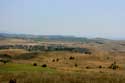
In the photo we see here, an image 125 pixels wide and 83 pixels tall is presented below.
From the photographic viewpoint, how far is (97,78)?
3256 centimetres

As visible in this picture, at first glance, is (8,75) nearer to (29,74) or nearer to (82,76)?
(29,74)

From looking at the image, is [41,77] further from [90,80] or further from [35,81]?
[90,80]

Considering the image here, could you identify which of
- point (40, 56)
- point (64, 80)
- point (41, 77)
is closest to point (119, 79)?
point (64, 80)

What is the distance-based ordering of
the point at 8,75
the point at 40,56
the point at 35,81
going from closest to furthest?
the point at 35,81, the point at 8,75, the point at 40,56

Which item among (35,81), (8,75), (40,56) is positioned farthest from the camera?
(40,56)

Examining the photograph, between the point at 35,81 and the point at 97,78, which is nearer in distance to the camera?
the point at 35,81

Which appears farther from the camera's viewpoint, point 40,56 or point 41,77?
point 40,56

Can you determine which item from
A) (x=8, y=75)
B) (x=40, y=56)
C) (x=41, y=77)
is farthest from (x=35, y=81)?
(x=40, y=56)

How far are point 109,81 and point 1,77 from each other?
10.7 m

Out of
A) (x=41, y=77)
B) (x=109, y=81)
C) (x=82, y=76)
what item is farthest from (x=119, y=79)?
(x=41, y=77)

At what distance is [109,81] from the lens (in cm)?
3134

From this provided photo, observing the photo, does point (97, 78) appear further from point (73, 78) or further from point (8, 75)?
point (8, 75)

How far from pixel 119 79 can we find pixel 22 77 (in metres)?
9.82

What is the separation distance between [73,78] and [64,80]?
1.42 meters
